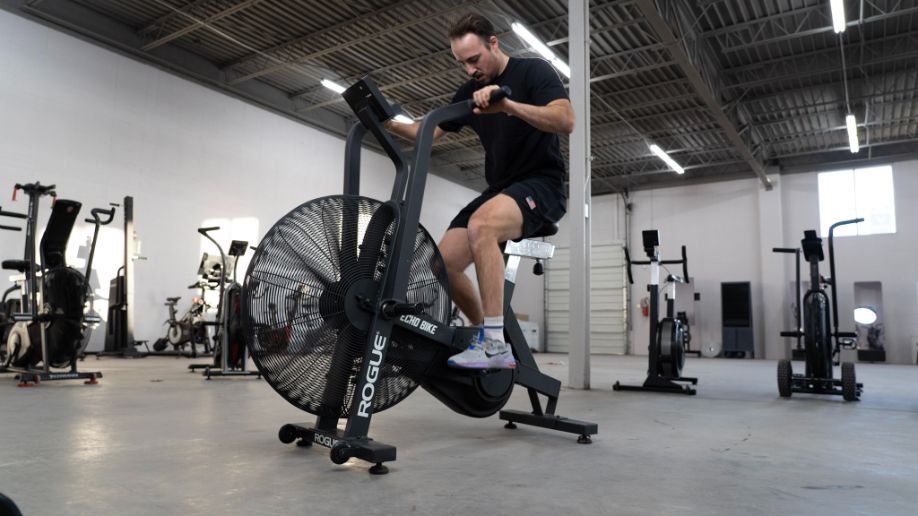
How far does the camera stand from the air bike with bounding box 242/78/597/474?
181 centimetres

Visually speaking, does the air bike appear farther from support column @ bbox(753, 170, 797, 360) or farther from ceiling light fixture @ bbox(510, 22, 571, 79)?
support column @ bbox(753, 170, 797, 360)

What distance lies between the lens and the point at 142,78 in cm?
1009

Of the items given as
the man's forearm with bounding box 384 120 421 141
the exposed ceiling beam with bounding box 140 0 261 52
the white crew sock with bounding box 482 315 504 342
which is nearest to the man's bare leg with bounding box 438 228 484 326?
the white crew sock with bounding box 482 315 504 342

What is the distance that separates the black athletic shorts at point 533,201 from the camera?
2299 millimetres

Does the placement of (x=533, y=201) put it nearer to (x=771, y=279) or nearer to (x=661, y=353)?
(x=661, y=353)

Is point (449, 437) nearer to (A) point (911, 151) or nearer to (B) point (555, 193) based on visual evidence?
(B) point (555, 193)

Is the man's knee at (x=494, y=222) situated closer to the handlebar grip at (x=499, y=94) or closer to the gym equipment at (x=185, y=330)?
the handlebar grip at (x=499, y=94)

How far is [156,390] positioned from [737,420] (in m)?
3.79

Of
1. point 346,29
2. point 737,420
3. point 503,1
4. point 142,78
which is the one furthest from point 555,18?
point 737,420

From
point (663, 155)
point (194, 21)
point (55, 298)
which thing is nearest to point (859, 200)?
point (663, 155)

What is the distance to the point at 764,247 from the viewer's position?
14703 millimetres

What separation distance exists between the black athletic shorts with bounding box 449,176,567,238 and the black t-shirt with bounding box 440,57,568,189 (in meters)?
0.05

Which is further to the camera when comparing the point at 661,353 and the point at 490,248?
the point at 661,353

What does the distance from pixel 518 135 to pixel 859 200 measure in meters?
14.8
